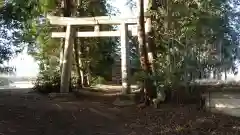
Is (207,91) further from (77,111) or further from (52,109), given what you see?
(52,109)

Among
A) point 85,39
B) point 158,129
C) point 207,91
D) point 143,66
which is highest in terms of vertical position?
point 85,39

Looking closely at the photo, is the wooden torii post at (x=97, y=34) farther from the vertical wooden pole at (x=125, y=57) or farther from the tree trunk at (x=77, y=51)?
the tree trunk at (x=77, y=51)

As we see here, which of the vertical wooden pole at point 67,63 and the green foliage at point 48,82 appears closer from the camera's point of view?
the vertical wooden pole at point 67,63

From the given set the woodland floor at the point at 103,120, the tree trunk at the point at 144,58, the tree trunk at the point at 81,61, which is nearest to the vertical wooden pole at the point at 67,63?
the woodland floor at the point at 103,120

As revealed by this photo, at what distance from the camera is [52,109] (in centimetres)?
Answer: 895

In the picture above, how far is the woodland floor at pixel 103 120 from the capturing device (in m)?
7.64

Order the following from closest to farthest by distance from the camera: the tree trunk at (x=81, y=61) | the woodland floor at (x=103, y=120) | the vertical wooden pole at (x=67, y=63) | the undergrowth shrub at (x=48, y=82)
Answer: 1. the woodland floor at (x=103, y=120)
2. the vertical wooden pole at (x=67, y=63)
3. the undergrowth shrub at (x=48, y=82)
4. the tree trunk at (x=81, y=61)

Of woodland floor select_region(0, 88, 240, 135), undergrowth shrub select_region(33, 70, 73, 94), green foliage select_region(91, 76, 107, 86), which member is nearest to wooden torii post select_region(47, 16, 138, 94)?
undergrowth shrub select_region(33, 70, 73, 94)

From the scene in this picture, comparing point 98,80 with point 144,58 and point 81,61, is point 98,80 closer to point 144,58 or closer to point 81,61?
point 81,61

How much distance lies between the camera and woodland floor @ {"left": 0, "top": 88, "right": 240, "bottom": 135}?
7.64 metres

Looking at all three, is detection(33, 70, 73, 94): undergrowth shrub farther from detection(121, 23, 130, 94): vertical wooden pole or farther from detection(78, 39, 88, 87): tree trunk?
detection(121, 23, 130, 94): vertical wooden pole

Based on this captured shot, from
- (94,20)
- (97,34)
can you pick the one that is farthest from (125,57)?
(94,20)

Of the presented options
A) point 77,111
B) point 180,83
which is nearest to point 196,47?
point 180,83

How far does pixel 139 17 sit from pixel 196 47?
1.67 metres
